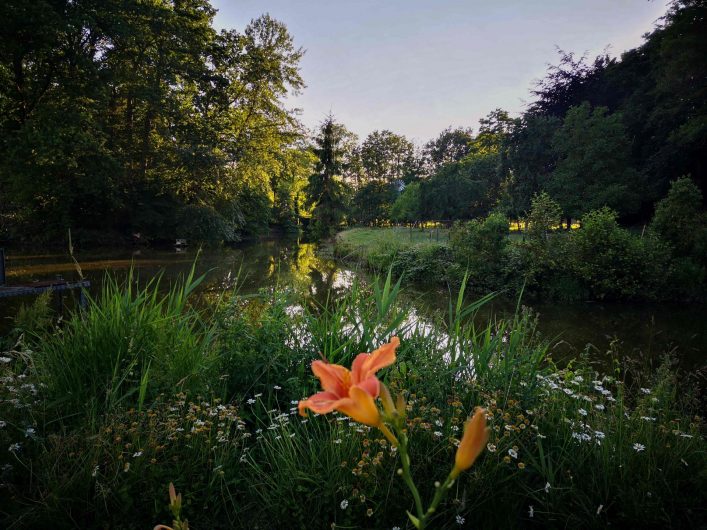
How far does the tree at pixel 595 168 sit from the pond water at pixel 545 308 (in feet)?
Result: 35.9

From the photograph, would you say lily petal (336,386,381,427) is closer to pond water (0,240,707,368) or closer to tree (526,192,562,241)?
pond water (0,240,707,368)

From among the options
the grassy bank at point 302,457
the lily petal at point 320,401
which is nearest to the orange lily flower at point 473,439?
the lily petal at point 320,401

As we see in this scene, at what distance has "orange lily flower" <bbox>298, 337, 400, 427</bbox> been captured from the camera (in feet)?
2.38

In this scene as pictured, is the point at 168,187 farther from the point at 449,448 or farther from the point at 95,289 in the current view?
the point at 449,448

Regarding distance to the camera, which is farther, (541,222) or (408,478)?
(541,222)

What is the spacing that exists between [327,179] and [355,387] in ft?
146

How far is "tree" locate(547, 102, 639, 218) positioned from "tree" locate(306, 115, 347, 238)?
82.1 ft

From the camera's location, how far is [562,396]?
319 centimetres

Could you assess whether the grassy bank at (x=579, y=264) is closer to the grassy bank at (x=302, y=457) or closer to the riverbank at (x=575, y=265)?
the riverbank at (x=575, y=265)

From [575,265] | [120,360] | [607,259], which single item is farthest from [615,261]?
[120,360]

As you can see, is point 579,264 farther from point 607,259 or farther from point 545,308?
point 545,308

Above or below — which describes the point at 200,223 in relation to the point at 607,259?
above

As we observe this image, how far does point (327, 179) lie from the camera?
44.1 meters

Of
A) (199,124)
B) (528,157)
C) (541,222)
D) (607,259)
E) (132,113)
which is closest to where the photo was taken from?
(607,259)
